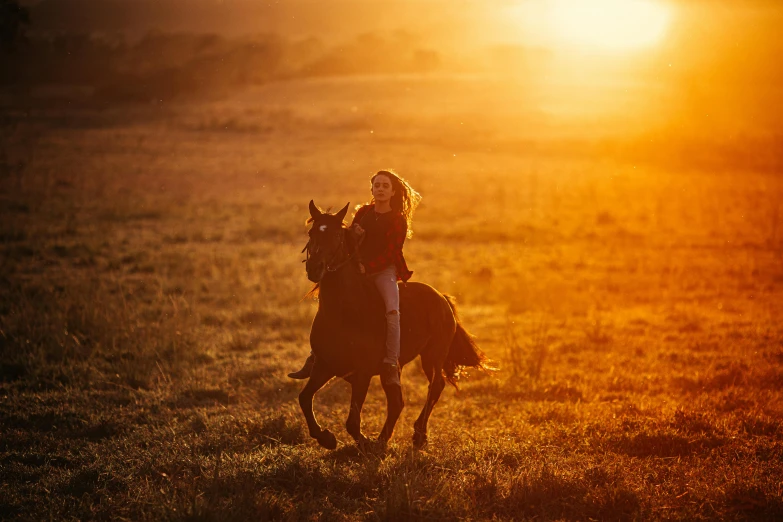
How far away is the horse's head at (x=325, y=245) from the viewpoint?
519cm

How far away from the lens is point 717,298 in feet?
44.8

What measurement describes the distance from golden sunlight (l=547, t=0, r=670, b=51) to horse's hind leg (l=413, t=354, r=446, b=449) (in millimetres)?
55425

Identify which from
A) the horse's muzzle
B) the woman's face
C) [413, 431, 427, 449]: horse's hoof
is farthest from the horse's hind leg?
the horse's muzzle

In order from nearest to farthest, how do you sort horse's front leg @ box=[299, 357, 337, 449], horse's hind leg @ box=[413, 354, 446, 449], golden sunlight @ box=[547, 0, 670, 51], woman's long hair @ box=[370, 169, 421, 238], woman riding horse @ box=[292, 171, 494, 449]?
1. woman riding horse @ box=[292, 171, 494, 449]
2. horse's front leg @ box=[299, 357, 337, 449]
3. woman's long hair @ box=[370, 169, 421, 238]
4. horse's hind leg @ box=[413, 354, 446, 449]
5. golden sunlight @ box=[547, 0, 670, 51]

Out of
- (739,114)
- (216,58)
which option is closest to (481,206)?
(739,114)

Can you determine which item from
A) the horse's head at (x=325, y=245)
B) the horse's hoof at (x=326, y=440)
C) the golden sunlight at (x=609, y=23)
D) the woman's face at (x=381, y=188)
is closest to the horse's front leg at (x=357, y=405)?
the horse's hoof at (x=326, y=440)

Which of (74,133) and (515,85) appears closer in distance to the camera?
(74,133)

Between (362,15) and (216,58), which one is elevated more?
(362,15)

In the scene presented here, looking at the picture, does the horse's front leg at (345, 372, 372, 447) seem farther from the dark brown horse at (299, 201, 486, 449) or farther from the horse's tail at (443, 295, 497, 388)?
the horse's tail at (443, 295, 497, 388)

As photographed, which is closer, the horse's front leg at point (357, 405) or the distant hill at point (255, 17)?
the horse's front leg at point (357, 405)

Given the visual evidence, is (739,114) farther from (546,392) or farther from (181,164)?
(546,392)

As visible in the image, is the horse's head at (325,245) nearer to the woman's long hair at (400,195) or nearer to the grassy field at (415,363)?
the woman's long hair at (400,195)

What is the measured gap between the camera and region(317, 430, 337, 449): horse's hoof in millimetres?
5852

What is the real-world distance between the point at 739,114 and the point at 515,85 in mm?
33913
